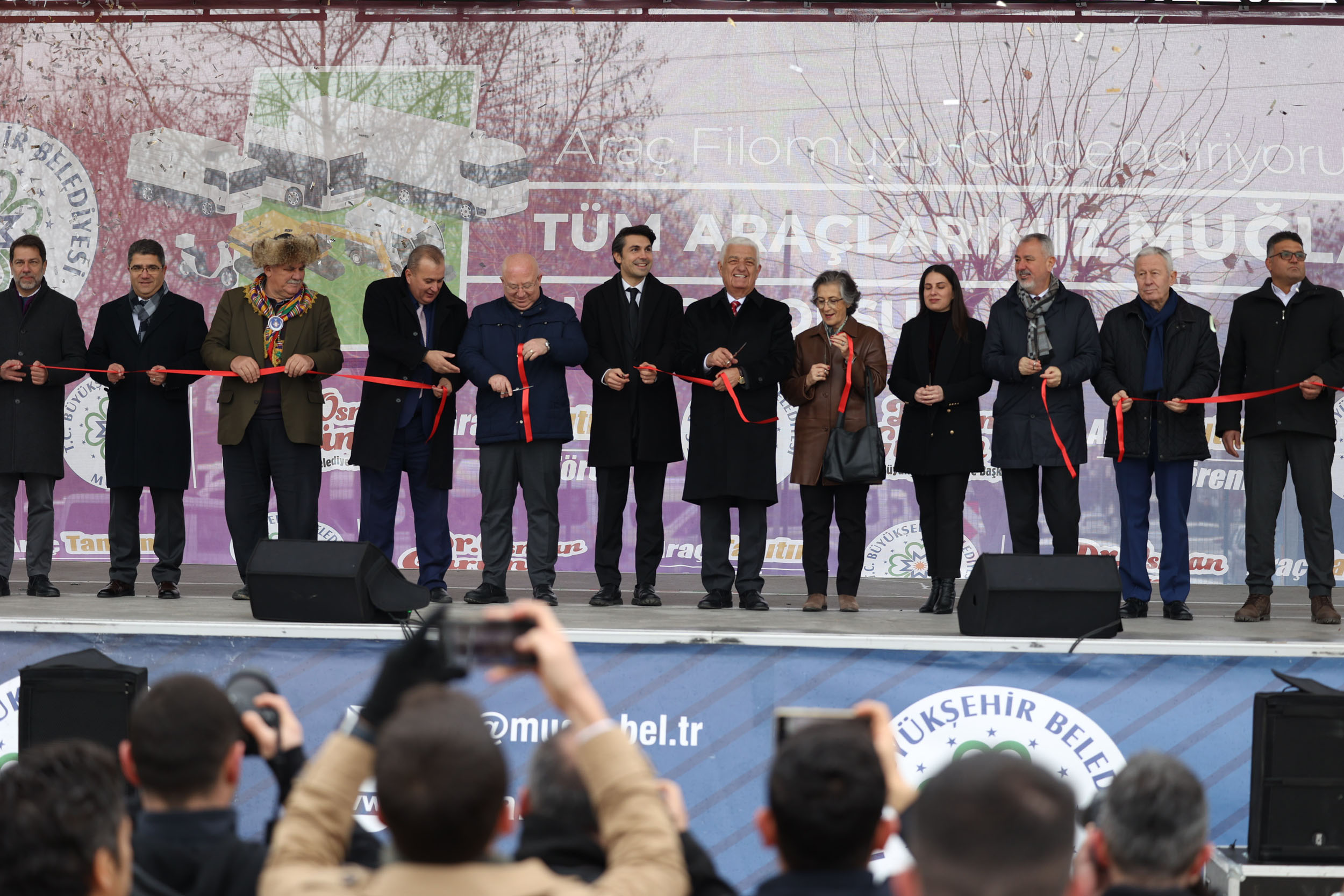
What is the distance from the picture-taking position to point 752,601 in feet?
19.4

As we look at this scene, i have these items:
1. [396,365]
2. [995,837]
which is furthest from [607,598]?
[995,837]

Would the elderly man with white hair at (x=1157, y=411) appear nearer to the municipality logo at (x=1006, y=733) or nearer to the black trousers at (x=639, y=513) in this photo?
the municipality logo at (x=1006, y=733)

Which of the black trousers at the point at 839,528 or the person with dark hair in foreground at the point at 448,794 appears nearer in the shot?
the person with dark hair in foreground at the point at 448,794

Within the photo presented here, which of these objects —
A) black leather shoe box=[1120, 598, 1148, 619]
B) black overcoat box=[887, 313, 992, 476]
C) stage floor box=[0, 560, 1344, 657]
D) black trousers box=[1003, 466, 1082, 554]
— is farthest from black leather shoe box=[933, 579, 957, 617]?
black leather shoe box=[1120, 598, 1148, 619]

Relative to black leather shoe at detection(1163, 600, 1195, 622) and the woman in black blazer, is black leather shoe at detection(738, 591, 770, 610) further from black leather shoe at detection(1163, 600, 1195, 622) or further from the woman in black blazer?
black leather shoe at detection(1163, 600, 1195, 622)

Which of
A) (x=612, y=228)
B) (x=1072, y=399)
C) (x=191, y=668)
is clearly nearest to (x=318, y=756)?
(x=191, y=668)

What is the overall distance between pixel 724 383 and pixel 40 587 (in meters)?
3.26

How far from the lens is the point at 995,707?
4.32 metres

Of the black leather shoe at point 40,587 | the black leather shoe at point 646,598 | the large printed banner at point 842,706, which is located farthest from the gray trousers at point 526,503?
the black leather shoe at point 40,587

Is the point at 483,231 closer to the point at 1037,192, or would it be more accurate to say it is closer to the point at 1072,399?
the point at 1037,192

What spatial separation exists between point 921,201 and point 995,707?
4536 mm

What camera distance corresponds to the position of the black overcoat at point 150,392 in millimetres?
6234

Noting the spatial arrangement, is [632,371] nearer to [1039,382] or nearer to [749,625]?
[749,625]

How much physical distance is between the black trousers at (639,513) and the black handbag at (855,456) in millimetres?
778
